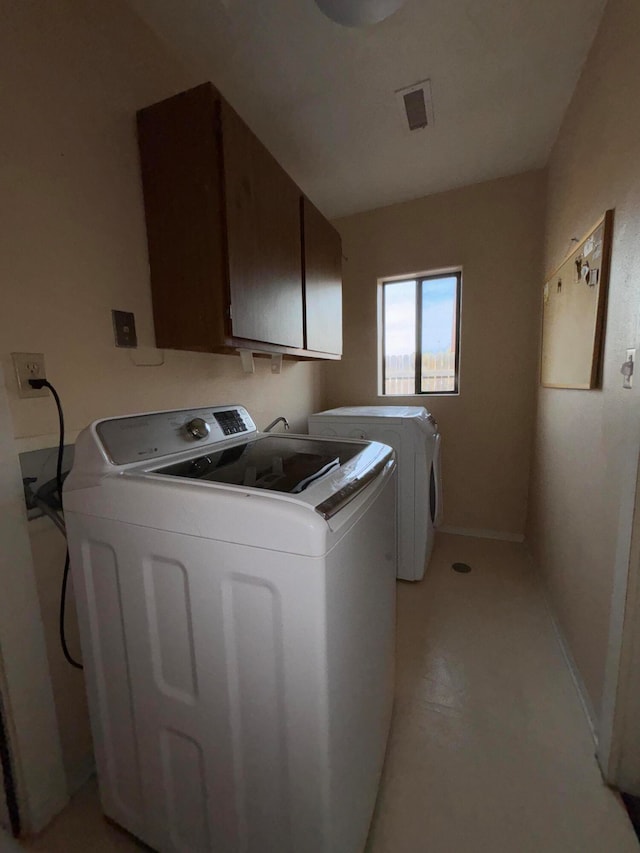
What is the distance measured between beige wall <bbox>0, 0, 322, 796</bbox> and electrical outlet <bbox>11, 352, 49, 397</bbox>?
17 mm

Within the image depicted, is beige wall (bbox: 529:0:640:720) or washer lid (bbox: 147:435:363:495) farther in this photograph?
beige wall (bbox: 529:0:640:720)

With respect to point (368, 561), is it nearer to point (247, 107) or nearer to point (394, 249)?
point (247, 107)

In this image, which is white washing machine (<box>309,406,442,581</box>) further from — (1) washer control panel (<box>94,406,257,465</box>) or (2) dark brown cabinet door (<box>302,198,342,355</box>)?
(1) washer control panel (<box>94,406,257,465</box>)

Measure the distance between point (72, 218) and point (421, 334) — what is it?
2485 mm

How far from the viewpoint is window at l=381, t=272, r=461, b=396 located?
2.83 m

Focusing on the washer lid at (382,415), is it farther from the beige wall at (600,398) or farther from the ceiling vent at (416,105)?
the ceiling vent at (416,105)

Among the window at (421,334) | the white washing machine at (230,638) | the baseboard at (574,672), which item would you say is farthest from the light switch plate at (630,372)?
the window at (421,334)

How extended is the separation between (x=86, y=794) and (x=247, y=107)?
2965 millimetres

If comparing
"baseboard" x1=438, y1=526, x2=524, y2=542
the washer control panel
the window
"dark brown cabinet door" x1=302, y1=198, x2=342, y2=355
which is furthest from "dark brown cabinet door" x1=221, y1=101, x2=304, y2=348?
"baseboard" x1=438, y1=526, x2=524, y2=542

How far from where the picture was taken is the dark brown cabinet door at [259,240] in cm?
123

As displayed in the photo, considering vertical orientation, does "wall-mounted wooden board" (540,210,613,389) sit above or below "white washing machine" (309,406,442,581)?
above

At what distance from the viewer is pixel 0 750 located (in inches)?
40.4

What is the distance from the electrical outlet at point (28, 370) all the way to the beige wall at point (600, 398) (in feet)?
6.03

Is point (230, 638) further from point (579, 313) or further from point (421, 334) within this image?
point (421, 334)
